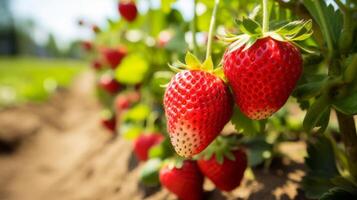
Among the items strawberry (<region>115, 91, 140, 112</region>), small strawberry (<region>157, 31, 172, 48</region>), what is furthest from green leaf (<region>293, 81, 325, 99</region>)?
strawberry (<region>115, 91, 140, 112</region>)

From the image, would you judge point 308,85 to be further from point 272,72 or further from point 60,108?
point 60,108

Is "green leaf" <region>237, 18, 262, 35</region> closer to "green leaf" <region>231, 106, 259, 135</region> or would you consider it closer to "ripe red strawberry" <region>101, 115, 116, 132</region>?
"green leaf" <region>231, 106, 259, 135</region>

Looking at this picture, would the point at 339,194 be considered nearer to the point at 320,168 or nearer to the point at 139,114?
the point at 320,168

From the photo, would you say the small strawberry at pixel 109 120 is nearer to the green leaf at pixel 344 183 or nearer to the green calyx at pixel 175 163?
the green calyx at pixel 175 163

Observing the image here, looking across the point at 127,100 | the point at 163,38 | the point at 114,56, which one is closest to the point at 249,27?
the point at 163,38

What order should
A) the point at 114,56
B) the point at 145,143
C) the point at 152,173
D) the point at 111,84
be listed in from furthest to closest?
the point at 111,84 → the point at 114,56 → the point at 145,143 → the point at 152,173

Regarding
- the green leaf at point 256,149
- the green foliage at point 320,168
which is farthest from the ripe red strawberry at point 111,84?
the green foliage at point 320,168
